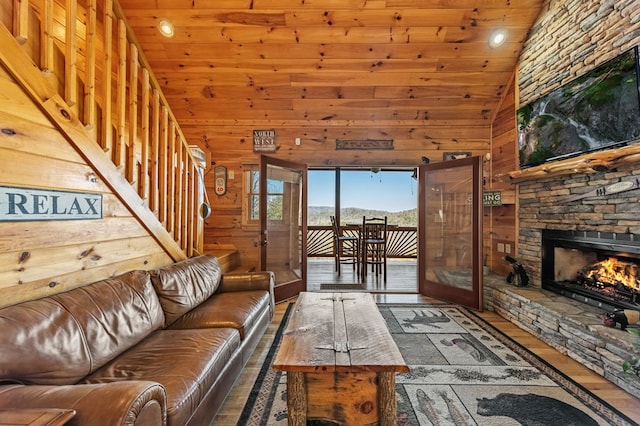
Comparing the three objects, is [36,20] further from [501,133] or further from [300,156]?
[501,133]

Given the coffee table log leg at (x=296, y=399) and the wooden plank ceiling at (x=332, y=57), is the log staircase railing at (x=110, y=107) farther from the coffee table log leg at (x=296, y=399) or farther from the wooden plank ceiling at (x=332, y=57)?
the coffee table log leg at (x=296, y=399)

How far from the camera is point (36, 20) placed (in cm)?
175

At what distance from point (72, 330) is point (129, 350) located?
0.40 meters

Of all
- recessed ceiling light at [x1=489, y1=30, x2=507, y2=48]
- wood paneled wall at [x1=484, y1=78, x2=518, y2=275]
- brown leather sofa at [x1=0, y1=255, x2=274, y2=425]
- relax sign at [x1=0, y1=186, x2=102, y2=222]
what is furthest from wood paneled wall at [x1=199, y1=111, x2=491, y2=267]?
relax sign at [x1=0, y1=186, x2=102, y2=222]

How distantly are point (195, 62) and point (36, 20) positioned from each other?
2262 millimetres

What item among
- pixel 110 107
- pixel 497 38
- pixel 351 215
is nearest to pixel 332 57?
pixel 497 38

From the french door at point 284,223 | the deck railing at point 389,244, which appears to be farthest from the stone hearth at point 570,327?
the deck railing at point 389,244

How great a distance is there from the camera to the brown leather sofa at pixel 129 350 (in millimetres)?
1050

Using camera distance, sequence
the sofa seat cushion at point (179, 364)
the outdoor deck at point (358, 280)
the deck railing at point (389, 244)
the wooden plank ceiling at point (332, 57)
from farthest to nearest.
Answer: the deck railing at point (389, 244), the outdoor deck at point (358, 280), the wooden plank ceiling at point (332, 57), the sofa seat cushion at point (179, 364)

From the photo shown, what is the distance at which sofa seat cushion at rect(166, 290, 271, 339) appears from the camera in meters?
2.18

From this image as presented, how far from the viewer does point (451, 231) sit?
13.5 feet

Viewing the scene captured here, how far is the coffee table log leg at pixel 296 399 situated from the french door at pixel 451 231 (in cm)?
303

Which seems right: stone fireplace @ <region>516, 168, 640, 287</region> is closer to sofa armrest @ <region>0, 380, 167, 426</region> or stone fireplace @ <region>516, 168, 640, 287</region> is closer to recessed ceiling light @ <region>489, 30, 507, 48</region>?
recessed ceiling light @ <region>489, 30, 507, 48</region>

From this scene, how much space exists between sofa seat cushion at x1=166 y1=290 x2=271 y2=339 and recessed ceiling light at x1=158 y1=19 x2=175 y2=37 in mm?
3213
